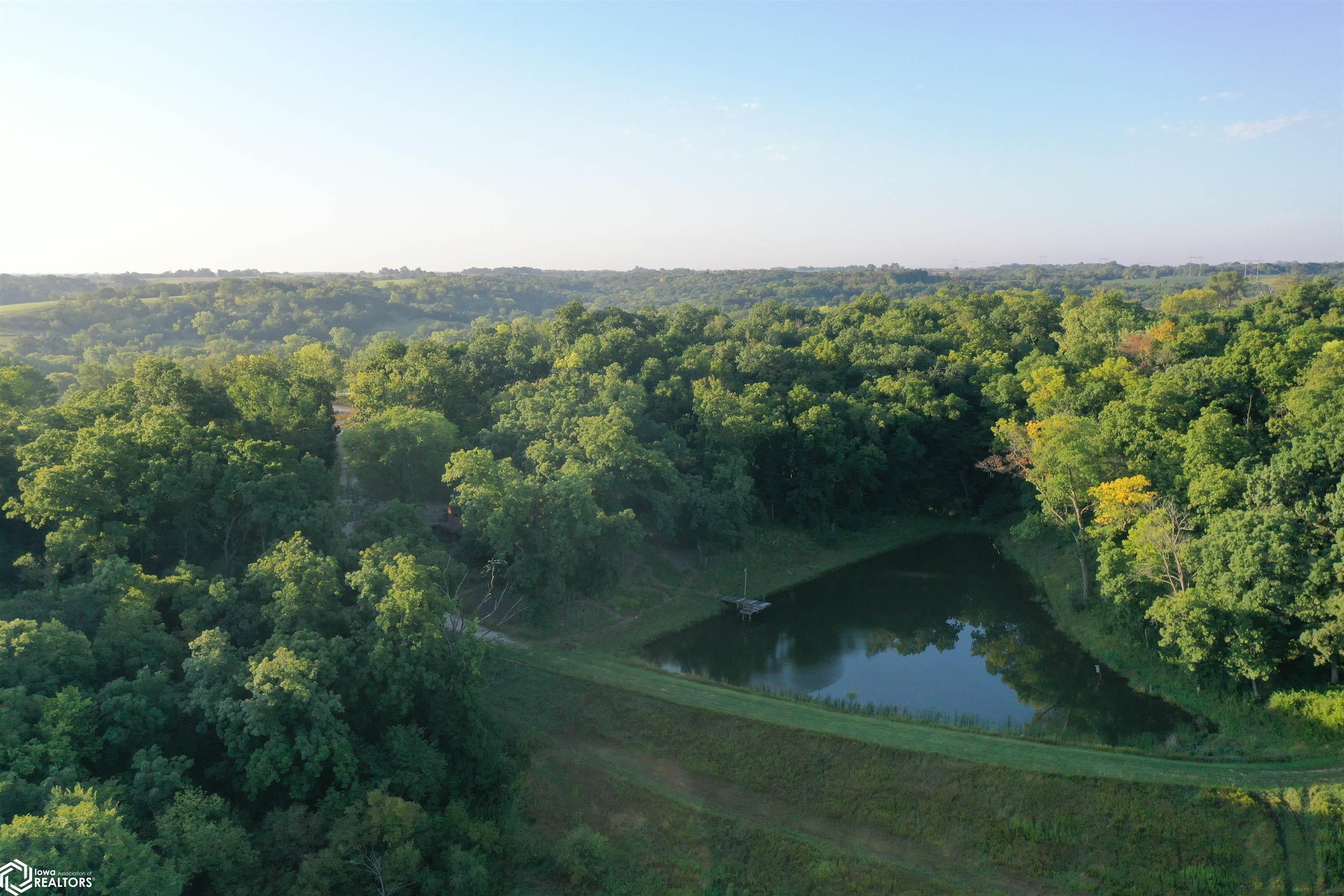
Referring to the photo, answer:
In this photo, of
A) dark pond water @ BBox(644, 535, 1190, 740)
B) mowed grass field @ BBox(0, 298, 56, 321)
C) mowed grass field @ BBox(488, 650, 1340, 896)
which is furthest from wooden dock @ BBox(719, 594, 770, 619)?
→ mowed grass field @ BBox(0, 298, 56, 321)

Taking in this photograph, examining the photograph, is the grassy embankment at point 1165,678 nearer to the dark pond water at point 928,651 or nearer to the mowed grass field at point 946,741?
the dark pond water at point 928,651

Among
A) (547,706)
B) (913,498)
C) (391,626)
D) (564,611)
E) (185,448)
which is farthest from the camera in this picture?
(913,498)

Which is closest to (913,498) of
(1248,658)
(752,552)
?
(752,552)

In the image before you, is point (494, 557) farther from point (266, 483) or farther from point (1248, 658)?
point (1248, 658)

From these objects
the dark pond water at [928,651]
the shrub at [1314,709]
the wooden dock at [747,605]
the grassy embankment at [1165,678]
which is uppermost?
the shrub at [1314,709]
